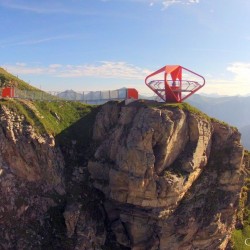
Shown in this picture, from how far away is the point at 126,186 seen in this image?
178 feet

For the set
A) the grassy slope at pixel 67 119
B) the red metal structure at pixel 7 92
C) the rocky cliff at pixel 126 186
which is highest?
the red metal structure at pixel 7 92

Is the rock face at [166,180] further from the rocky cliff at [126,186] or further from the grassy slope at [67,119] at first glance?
the grassy slope at [67,119]

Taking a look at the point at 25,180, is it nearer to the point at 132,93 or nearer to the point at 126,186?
the point at 126,186

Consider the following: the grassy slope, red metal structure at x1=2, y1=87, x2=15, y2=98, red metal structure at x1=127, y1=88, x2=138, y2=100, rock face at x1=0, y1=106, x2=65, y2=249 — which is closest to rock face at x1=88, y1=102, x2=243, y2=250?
the grassy slope

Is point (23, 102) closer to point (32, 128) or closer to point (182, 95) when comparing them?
point (32, 128)

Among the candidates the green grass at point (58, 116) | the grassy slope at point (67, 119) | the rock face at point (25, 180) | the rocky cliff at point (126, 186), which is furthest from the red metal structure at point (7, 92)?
the rocky cliff at point (126, 186)

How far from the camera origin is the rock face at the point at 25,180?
51406 mm

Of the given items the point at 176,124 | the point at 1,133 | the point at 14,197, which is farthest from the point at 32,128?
the point at 176,124

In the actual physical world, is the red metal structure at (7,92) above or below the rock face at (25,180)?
above

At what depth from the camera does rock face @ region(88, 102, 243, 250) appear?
53500mm

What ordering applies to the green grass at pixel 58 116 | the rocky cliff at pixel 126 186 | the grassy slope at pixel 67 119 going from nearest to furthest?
the rocky cliff at pixel 126 186
the green grass at pixel 58 116
the grassy slope at pixel 67 119

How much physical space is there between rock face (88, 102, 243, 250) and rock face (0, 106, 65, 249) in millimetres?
7096

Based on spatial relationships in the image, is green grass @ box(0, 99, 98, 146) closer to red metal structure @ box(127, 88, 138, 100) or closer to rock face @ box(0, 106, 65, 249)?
rock face @ box(0, 106, 65, 249)

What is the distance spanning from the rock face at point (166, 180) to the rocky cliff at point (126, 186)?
0.48ft
